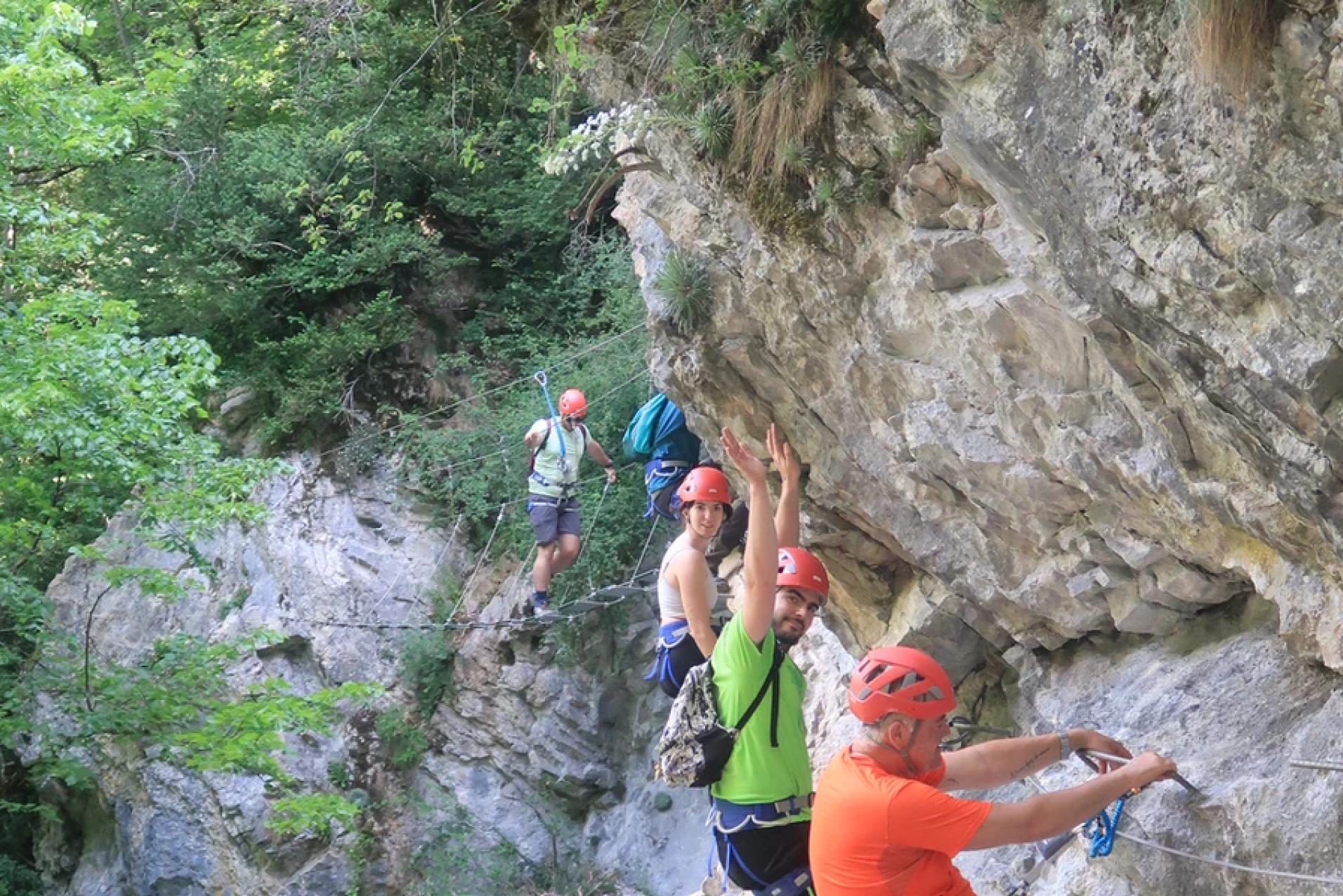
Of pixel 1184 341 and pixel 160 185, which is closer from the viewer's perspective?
pixel 1184 341

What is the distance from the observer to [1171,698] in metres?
3.83

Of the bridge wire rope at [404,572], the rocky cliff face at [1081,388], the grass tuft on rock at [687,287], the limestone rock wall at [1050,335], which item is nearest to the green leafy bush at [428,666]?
the bridge wire rope at [404,572]

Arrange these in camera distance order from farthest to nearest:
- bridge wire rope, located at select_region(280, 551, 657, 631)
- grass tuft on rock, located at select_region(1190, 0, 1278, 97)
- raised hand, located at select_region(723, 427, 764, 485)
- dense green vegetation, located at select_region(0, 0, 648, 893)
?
bridge wire rope, located at select_region(280, 551, 657, 631) → dense green vegetation, located at select_region(0, 0, 648, 893) → raised hand, located at select_region(723, 427, 764, 485) → grass tuft on rock, located at select_region(1190, 0, 1278, 97)

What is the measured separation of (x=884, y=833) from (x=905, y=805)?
8 cm

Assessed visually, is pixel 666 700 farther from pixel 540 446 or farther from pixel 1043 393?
pixel 1043 393

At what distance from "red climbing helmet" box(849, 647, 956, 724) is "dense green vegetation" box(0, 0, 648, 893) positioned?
659 centimetres

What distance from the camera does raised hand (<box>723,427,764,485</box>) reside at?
11.8 ft

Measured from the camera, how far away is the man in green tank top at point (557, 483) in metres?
8.96

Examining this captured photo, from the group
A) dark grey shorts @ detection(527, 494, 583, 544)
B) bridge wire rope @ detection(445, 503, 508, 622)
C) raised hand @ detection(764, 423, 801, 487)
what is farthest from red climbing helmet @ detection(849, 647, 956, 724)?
bridge wire rope @ detection(445, 503, 508, 622)

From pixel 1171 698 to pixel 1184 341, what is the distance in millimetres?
1421

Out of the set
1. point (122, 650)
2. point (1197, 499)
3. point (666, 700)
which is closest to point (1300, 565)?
point (1197, 499)

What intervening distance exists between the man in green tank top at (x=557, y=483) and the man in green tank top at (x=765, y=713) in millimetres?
5291

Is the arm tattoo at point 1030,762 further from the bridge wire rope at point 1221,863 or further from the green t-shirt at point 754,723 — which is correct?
the green t-shirt at point 754,723

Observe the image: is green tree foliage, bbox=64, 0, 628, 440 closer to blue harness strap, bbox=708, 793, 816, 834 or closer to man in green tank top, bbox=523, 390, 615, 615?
man in green tank top, bbox=523, 390, 615, 615
